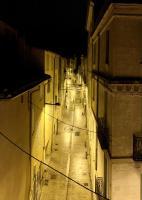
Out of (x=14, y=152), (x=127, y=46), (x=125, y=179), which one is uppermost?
(x=127, y=46)

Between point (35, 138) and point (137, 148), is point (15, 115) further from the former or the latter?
point (35, 138)

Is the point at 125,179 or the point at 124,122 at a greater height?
the point at 124,122

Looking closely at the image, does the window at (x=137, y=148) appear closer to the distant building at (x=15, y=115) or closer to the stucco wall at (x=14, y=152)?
the distant building at (x=15, y=115)

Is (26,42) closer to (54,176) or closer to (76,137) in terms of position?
(54,176)

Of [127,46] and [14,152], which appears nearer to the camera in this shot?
[14,152]

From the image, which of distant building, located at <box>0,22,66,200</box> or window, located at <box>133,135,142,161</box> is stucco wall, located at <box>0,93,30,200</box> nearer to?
distant building, located at <box>0,22,66,200</box>

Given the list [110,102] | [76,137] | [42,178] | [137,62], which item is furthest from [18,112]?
[76,137]

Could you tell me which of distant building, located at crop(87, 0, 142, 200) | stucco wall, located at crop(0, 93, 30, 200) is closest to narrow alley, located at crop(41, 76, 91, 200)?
stucco wall, located at crop(0, 93, 30, 200)

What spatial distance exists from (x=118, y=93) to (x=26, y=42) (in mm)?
5696

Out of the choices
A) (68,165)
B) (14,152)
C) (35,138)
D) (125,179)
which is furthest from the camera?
(68,165)

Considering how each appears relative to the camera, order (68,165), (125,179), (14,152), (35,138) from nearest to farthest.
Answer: (14,152)
(125,179)
(35,138)
(68,165)

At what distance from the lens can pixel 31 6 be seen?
16.9 meters

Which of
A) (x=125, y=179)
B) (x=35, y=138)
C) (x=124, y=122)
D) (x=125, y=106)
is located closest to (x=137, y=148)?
(x=124, y=122)

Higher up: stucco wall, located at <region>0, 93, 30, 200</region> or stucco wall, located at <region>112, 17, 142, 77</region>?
stucco wall, located at <region>112, 17, 142, 77</region>
